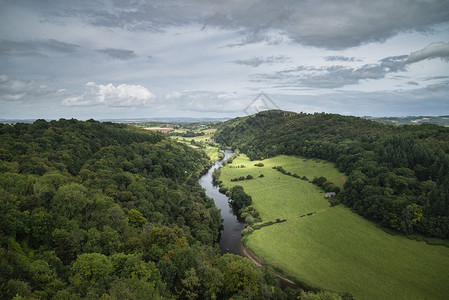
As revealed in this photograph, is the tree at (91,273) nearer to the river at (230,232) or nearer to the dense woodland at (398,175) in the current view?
the river at (230,232)

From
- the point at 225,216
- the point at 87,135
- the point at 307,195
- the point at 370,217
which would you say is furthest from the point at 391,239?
the point at 87,135

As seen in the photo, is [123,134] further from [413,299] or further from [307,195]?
[413,299]

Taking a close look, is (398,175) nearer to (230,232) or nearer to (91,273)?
(230,232)

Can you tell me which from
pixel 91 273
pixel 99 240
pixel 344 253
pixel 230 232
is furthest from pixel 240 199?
pixel 91 273

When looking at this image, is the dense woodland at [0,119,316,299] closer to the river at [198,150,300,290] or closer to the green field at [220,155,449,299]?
the river at [198,150,300,290]

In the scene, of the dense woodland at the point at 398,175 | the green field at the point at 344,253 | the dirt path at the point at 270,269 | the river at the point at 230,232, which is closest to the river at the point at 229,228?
the river at the point at 230,232

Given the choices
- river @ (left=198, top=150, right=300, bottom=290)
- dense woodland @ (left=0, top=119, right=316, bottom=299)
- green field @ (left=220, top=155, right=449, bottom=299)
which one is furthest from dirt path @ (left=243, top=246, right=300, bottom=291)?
dense woodland @ (left=0, top=119, right=316, bottom=299)
